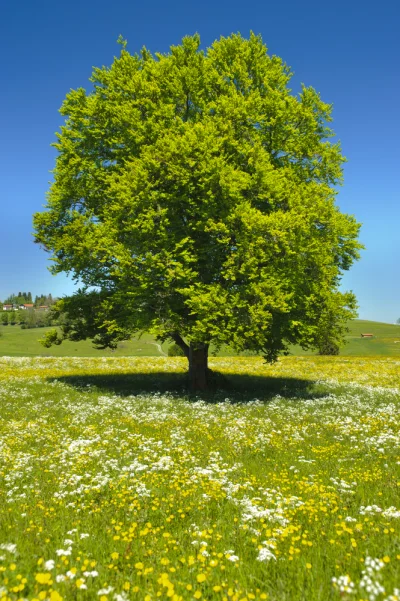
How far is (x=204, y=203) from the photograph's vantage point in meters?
19.9

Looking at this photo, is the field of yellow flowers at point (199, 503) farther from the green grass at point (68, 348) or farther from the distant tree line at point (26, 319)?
the distant tree line at point (26, 319)

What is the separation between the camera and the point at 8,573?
5.23m

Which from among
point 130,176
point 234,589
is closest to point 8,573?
point 234,589

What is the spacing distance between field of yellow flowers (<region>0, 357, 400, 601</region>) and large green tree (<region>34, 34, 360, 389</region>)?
546 centimetres

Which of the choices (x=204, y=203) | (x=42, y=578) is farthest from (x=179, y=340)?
(x=42, y=578)

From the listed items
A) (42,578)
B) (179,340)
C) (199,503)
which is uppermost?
(179,340)

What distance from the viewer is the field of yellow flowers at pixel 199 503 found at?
5133 mm

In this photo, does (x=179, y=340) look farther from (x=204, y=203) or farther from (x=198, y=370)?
(x=204, y=203)

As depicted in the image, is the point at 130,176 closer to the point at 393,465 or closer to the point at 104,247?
the point at 104,247

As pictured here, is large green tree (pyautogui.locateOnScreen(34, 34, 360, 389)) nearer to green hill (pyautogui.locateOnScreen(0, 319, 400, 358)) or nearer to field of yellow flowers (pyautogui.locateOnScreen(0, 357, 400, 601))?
field of yellow flowers (pyautogui.locateOnScreen(0, 357, 400, 601))

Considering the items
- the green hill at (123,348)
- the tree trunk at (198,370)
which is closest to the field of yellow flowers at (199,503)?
the tree trunk at (198,370)

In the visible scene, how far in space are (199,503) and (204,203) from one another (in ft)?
49.6

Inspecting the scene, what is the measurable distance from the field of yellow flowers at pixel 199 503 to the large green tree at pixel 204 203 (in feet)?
17.9

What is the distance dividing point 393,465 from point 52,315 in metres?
21.9
